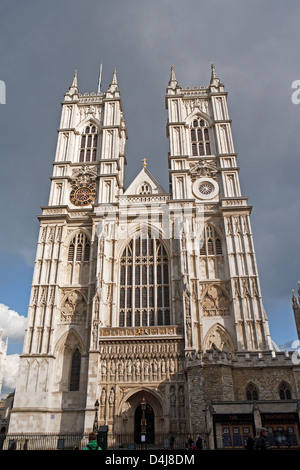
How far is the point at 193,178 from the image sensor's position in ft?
106

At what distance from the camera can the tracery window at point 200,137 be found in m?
34.3

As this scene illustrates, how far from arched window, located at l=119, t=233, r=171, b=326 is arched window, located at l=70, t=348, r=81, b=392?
380 centimetres

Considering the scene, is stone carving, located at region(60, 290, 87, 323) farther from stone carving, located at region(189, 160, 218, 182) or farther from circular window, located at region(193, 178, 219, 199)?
stone carving, located at region(189, 160, 218, 182)

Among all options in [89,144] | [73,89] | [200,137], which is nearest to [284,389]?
[200,137]

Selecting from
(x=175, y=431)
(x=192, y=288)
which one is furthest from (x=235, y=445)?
(x=192, y=288)

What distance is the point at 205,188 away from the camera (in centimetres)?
3188

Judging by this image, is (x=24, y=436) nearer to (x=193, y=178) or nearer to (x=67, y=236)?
(x=67, y=236)

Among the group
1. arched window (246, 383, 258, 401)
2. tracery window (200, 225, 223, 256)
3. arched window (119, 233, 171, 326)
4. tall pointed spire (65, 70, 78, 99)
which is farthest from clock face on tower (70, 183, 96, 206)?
arched window (246, 383, 258, 401)

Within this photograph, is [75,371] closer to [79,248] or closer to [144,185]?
[79,248]

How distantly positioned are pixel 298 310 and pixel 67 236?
18863 millimetres

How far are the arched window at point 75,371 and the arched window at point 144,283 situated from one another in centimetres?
380

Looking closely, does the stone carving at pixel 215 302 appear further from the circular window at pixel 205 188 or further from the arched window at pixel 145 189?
the arched window at pixel 145 189

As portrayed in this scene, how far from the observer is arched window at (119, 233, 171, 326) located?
2684 cm

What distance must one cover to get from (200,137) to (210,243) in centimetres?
1177
